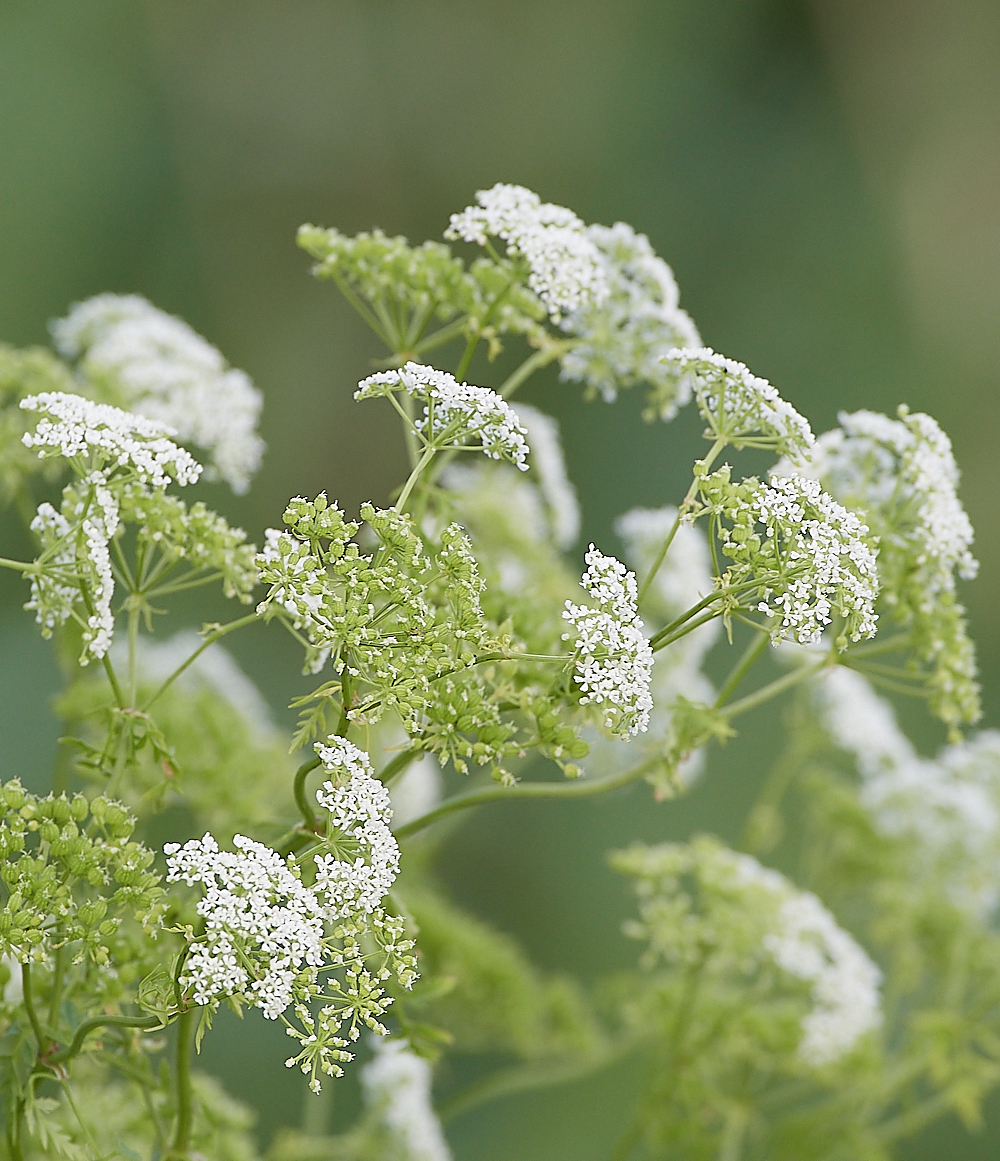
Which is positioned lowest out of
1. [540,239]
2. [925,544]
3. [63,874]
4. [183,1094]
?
[183,1094]

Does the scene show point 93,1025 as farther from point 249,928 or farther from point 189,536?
point 189,536

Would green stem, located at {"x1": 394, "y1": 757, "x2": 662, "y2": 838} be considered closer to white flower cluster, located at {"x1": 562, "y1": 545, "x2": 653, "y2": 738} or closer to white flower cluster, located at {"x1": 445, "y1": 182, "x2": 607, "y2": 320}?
white flower cluster, located at {"x1": 562, "y1": 545, "x2": 653, "y2": 738}

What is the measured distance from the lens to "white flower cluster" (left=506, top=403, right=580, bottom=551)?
3.92 feet

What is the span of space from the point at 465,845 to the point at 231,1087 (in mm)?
883

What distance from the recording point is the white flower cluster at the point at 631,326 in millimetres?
1024

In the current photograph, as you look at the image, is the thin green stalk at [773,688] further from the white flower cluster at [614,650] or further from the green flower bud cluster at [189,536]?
the green flower bud cluster at [189,536]

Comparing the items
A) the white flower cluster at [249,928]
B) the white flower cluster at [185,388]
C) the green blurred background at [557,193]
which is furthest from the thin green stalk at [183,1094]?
the green blurred background at [557,193]

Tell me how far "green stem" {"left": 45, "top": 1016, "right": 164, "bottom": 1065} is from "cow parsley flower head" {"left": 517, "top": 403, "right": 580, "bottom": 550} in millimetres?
636

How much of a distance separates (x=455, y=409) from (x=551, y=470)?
495 mm

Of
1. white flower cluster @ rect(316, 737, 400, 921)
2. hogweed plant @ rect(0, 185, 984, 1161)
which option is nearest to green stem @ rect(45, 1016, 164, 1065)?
hogweed plant @ rect(0, 185, 984, 1161)

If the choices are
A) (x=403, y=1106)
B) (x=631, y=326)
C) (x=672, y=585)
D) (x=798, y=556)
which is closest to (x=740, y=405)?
(x=798, y=556)

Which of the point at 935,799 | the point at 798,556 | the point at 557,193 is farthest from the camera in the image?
the point at 557,193

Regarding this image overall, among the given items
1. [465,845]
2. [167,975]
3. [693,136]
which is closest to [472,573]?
[167,975]

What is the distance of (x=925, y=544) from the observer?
2.83 feet
